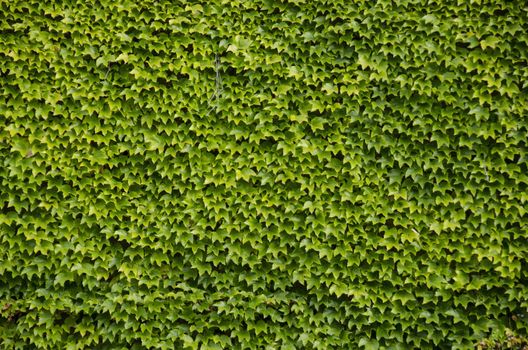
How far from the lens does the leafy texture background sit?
13.0 feet

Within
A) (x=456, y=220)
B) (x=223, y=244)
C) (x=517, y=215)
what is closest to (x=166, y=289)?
(x=223, y=244)

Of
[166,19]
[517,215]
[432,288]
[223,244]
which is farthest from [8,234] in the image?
[517,215]

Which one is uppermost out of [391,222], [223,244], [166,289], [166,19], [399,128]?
[166,19]

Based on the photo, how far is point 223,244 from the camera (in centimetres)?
408

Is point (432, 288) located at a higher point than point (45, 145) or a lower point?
lower

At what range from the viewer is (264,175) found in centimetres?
408

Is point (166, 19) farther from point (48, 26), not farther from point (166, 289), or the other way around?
point (166, 289)

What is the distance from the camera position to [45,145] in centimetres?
409

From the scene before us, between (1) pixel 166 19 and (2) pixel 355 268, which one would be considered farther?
(1) pixel 166 19

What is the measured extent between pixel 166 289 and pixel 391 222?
7.14 feet

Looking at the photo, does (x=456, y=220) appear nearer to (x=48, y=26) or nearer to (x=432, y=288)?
(x=432, y=288)

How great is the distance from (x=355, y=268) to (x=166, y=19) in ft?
→ 9.82

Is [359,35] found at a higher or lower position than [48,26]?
higher

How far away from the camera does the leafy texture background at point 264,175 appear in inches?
156
